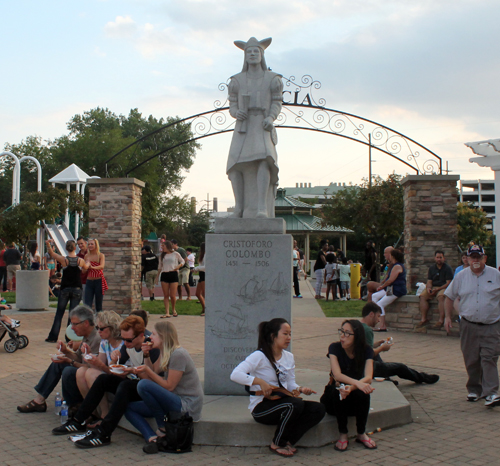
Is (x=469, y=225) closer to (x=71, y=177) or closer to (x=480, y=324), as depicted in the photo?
(x=71, y=177)

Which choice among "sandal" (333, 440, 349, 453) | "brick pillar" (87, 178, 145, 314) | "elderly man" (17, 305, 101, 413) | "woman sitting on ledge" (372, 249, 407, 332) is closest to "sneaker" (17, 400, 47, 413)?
"elderly man" (17, 305, 101, 413)

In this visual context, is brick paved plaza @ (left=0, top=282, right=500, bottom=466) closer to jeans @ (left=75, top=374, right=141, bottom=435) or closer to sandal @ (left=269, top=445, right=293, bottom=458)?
sandal @ (left=269, top=445, right=293, bottom=458)

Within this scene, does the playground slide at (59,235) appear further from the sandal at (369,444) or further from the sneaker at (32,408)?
the sandal at (369,444)

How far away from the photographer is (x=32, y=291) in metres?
14.6

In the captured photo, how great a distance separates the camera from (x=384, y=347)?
6.53 metres

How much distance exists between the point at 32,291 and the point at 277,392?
1132 centimetres

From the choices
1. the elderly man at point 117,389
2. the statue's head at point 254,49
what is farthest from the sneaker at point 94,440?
the statue's head at point 254,49

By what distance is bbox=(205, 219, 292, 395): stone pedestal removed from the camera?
608cm

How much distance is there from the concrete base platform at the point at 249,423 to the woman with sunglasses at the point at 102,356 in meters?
0.48

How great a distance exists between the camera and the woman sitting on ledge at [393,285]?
11.3 m

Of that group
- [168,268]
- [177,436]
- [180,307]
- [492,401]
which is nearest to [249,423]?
[177,436]

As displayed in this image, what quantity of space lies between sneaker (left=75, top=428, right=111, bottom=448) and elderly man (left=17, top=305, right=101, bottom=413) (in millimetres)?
722

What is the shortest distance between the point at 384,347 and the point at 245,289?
179 cm

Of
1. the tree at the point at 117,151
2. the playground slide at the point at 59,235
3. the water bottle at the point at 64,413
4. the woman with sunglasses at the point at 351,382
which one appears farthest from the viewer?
the tree at the point at 117,151
